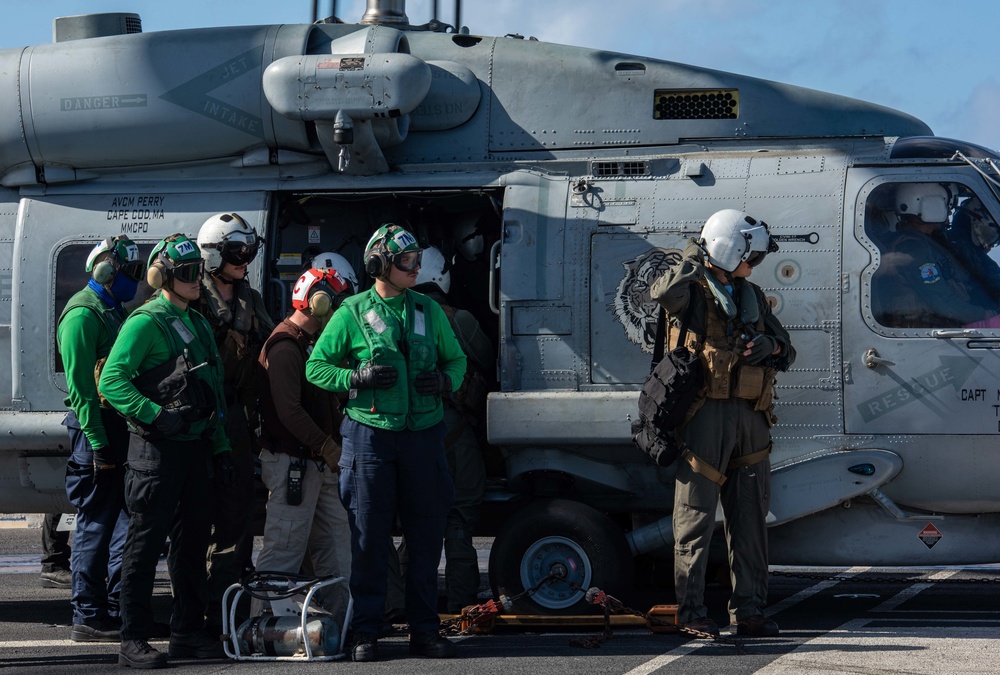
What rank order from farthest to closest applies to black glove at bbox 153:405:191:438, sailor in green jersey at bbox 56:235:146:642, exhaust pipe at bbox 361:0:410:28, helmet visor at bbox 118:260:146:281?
exhaust pipe at bbox 361:0:410:28 < helmet visor at bbox 118:260:146:281 < sailor in green jersey at bbox 56:235:146:642 < black glove at bbox 153:405:191:438

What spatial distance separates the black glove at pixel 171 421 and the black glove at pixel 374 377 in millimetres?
865

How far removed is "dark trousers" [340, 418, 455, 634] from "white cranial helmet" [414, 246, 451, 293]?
1762mm

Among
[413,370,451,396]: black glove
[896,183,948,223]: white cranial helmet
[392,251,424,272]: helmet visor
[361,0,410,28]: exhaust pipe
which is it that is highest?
[361,0,410,28]: exhaust pipe

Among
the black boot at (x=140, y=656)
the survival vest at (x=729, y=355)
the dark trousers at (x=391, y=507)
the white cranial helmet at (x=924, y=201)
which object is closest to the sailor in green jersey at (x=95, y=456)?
the black boot at (x=140, y=656)

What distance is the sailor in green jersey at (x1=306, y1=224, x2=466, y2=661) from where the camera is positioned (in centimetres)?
691

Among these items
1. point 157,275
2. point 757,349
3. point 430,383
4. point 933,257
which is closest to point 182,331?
point 157,275

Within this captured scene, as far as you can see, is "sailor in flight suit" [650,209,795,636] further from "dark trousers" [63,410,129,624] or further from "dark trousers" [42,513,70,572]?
"dark trousers" [42,513,70,572]

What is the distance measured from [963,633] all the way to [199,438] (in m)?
4.31

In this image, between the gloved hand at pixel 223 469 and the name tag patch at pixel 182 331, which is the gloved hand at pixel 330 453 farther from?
the name tag patch at pixel 182 331

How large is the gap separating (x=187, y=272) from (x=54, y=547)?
4130mm

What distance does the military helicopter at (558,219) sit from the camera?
790 centimetres

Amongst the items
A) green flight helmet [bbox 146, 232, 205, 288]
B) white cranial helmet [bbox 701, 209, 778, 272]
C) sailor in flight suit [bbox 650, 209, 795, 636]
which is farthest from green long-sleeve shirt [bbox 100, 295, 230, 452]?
white cranial helmet [bbox 701, 209, 778, 272]

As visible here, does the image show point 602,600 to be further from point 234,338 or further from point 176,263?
point 176,263

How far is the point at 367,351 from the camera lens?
698 cm
